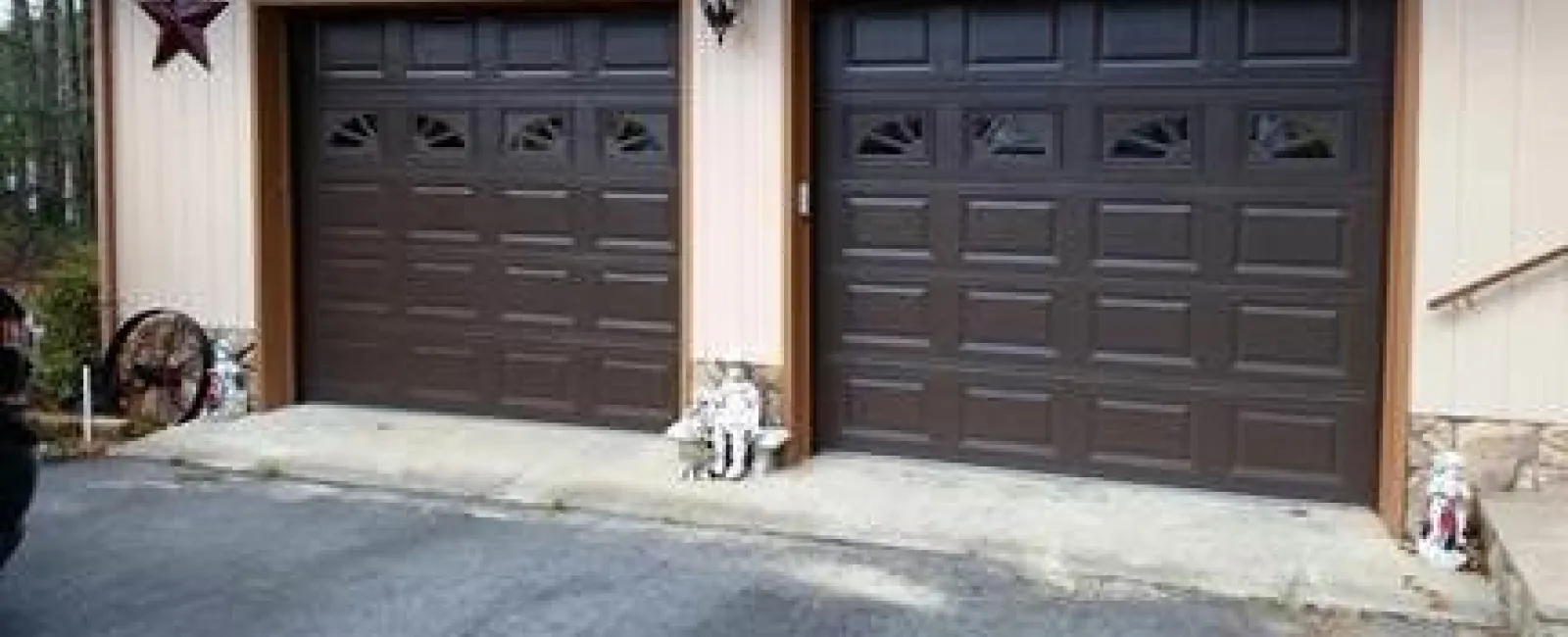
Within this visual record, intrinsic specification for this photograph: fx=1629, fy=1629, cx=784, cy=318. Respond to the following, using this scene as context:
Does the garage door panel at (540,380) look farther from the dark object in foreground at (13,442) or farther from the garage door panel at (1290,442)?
the dark object in foreground at (13,442)

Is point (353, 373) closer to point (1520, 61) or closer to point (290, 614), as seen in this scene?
point (290, 614)

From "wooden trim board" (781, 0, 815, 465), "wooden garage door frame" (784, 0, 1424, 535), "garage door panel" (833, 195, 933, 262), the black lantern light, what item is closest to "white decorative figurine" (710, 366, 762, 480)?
"wooden trim board" (781, 0, 815, 465)

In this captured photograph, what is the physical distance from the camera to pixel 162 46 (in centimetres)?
784

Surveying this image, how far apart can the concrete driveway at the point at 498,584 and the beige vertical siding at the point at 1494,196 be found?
1.16 metres

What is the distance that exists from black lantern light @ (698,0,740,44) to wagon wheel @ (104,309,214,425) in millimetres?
3121

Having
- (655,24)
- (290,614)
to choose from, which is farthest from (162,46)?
(290,614)

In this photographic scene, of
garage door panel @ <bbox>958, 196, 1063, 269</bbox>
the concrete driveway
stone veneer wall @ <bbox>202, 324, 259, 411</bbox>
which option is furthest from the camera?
stone veneer wall @ <bbox>202, 324, 259, 411</bbox>

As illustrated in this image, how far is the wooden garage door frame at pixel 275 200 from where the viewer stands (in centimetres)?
772

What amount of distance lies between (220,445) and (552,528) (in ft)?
6.77

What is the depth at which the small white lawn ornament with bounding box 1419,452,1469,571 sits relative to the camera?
538cm

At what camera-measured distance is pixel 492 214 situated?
759 cm

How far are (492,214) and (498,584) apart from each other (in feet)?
9.01

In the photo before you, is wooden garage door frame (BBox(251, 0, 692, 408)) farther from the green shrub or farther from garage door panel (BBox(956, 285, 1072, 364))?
garage door panel (BBox(956, 285, 1072, 364))

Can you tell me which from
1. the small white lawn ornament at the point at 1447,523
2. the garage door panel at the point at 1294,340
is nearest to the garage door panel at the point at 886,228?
the garage door panel at the point at 1294,340
